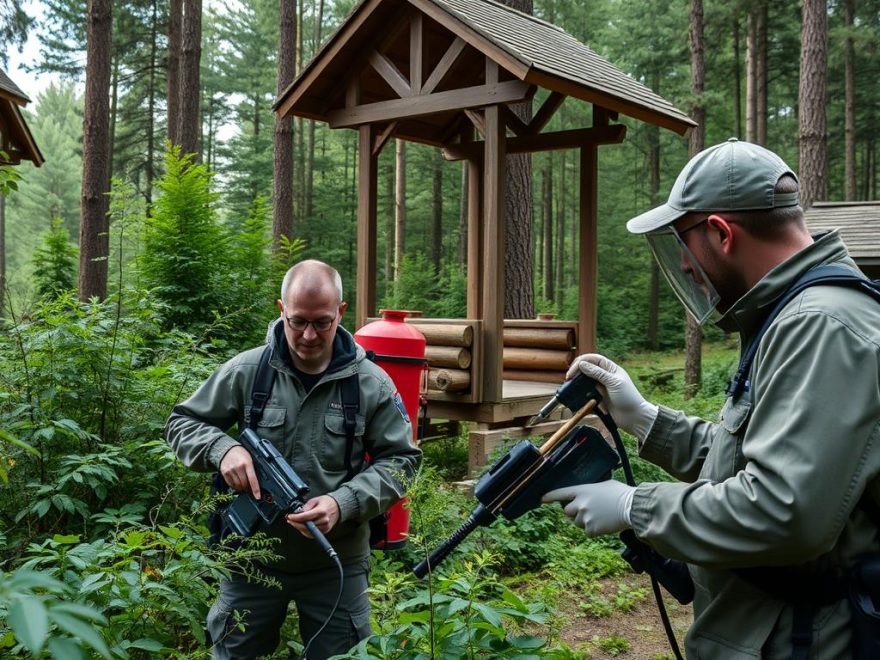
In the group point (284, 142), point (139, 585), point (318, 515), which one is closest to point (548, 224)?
point (284, 142)

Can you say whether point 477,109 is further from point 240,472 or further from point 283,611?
point 283,611

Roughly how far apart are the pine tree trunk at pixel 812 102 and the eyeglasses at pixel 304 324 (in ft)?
45.5

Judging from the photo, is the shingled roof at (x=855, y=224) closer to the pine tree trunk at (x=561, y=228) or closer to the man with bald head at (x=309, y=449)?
the man with bald head at (x=309, y=449)

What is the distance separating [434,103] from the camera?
7.79 metres

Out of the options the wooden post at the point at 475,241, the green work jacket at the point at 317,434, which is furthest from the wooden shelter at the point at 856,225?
the green work jacket at the point at 317,434

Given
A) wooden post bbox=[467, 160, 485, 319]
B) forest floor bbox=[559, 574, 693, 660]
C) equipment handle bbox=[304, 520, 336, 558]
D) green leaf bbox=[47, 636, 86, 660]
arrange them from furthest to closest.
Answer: wooden post bbox=[467, 160, 485, 319] < forest floor bbox=[559, 574, 693, 660] < equipment handle bbox=[304, 520, 336, 558] < green leaf bbox=[47, 636, 86, 660]

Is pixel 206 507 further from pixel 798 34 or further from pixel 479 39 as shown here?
pixel 798 34

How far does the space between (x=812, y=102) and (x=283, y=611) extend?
49.9 ft

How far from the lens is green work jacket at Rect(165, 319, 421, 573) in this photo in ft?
10.6

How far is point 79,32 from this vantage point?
24.8 metres

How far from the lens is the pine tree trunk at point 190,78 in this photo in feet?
48.1

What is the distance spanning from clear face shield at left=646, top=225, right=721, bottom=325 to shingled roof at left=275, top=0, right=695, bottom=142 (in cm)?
481

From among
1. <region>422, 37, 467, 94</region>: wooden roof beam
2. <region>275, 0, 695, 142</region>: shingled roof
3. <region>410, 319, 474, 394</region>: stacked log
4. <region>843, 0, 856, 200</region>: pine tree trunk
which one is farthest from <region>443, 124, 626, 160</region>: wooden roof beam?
<region>843, 0, 856, 200</region>: pine tree trunk

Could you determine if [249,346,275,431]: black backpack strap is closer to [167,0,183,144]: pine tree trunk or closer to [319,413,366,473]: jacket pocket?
[319,413,366,473]: jacket pocket
